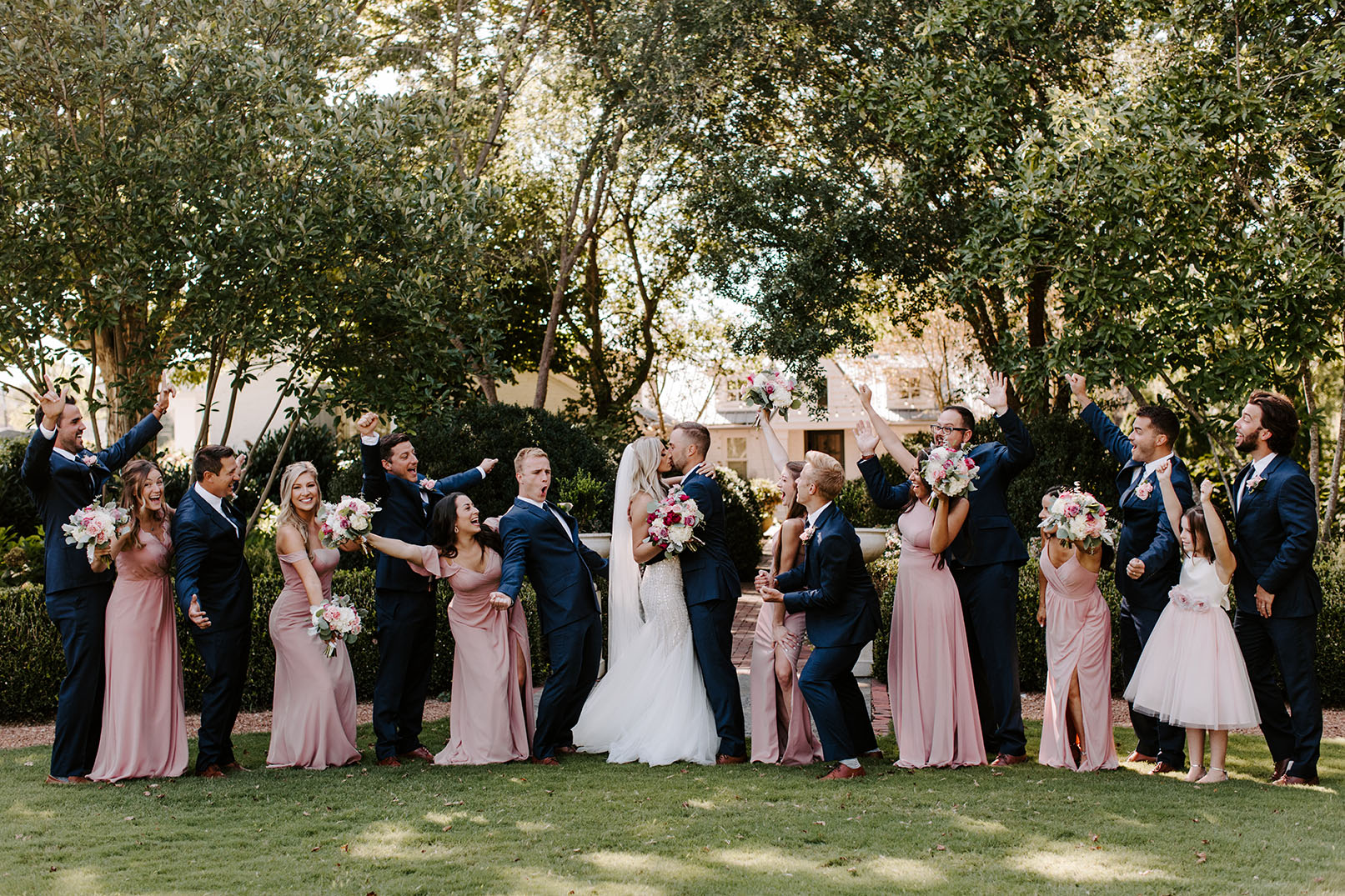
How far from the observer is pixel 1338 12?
9617 millimetres

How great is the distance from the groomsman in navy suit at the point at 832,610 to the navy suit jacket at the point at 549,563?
1.17 metres

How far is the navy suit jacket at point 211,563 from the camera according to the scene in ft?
20.9

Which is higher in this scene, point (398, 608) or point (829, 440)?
point (829, 440)

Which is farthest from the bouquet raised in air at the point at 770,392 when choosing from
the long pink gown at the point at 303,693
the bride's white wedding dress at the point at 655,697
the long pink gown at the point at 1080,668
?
the long pink gown at the point at 303,693

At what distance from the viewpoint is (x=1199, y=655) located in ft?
19.4

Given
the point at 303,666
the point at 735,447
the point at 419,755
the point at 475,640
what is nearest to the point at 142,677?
the point at 303,666

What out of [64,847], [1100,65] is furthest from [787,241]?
[64,847]

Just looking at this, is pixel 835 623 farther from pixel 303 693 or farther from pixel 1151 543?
pixel 303 693

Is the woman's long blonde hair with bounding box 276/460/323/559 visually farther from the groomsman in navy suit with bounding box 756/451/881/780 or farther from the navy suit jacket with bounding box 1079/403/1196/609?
the navy suit jacket with bounding box 1079/403/1196/609

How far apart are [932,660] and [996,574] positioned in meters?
0.64

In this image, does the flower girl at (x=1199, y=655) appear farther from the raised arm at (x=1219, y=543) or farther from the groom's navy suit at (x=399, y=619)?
the groom's navy suit at (x=399, y=619)

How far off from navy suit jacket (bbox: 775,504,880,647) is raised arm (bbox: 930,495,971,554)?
0.45m

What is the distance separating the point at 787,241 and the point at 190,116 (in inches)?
254

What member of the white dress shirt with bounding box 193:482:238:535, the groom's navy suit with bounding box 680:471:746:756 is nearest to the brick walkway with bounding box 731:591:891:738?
the groom's navy suit with bounding box 680:471:746:756
